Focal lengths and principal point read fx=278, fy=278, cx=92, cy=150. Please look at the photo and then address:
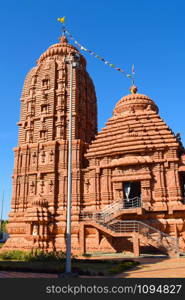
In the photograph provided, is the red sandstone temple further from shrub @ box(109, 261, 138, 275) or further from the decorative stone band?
shrub @ box(109, 261, 138, 275)

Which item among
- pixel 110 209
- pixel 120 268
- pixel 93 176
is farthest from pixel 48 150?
pixel 120 268

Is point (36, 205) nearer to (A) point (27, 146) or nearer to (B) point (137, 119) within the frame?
(A) point (27, 146)

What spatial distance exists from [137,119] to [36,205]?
15.4 m

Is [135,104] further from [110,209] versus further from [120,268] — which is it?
[120,268]

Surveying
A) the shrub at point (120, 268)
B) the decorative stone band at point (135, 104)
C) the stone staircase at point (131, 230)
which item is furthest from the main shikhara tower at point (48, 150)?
the shrub at point (120, 268)

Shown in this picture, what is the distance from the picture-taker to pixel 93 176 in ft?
104

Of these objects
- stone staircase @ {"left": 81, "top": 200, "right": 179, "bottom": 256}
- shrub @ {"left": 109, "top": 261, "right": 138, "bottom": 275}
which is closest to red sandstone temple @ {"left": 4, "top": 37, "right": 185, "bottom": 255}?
stone staircase @ {"left": 81, "top": 200, "right": 179, "bottom": 256}

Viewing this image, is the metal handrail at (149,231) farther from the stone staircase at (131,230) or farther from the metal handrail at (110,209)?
the metal handrail at (110,209)

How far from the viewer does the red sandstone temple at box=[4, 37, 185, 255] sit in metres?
27.2

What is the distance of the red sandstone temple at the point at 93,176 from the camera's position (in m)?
27.2

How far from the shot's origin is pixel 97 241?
27.7m

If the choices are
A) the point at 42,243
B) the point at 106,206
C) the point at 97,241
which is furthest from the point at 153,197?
the point at 42,243

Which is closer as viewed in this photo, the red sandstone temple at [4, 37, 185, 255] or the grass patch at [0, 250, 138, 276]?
the grass patch at [0, 250, 138, 276]

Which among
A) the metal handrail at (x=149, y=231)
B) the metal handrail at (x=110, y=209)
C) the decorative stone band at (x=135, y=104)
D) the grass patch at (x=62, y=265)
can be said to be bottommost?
the grass patch at (x=62, y=265)
